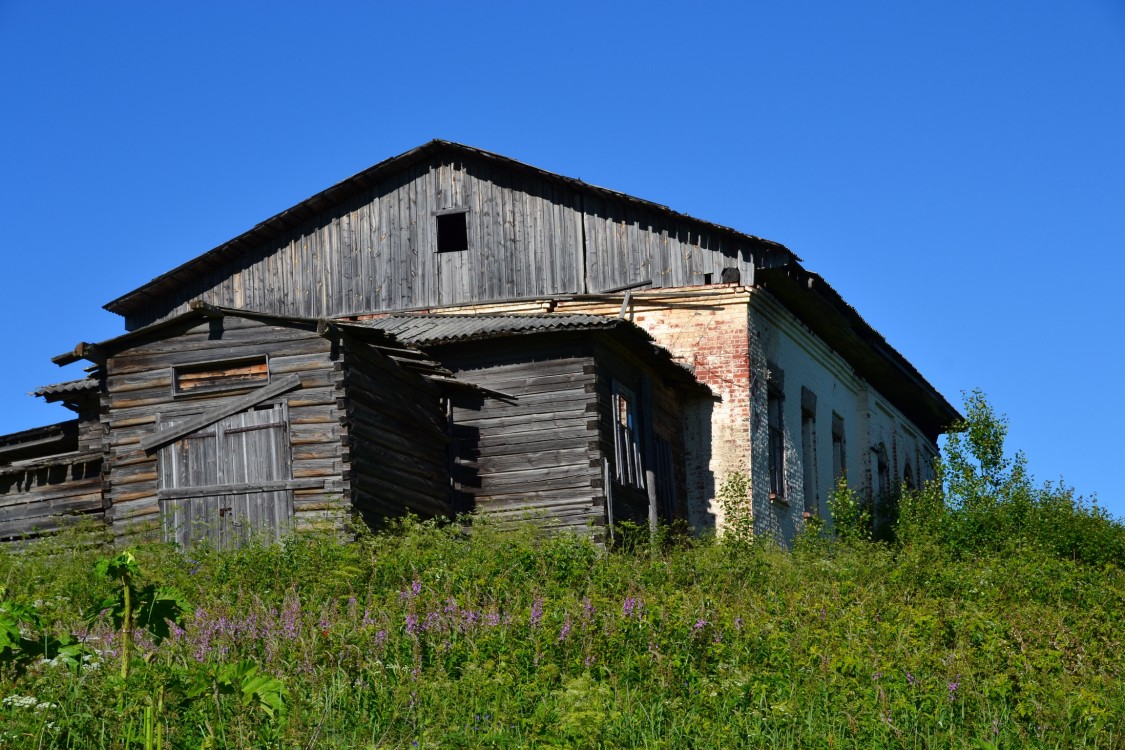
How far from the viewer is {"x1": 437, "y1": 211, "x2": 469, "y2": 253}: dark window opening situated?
21875 millimetres

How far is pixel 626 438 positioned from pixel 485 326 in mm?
2561

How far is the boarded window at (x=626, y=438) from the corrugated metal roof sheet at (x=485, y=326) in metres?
1.26

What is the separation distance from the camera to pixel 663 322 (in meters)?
20.7

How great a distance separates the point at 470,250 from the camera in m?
21.5

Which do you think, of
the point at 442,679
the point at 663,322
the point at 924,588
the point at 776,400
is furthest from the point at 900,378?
the point at 442,679

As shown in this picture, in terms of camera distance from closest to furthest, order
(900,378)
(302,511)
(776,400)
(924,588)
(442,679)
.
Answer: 1. (442,679)
2. (924,588)
3. (302,511)
4. (776,400)
5. (900,378)

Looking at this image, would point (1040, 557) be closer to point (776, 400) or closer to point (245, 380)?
point (776, 400)

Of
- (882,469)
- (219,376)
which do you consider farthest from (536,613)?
(882,469)

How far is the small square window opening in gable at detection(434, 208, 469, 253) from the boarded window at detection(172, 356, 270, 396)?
6.28m

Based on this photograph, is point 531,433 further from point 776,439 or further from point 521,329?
point 776,439

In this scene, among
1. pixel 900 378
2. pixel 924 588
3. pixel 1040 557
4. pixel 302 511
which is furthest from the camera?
pixel 900 378

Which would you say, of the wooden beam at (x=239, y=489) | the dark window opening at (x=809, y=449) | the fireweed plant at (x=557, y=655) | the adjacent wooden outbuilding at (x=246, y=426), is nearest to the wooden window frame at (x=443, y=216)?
the adjacent wooden outbuilding at (x=246, y=426)

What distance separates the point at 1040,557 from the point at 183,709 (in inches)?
493

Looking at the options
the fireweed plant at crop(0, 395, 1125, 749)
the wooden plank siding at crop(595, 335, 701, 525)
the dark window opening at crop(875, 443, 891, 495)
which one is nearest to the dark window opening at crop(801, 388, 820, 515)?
the wooden plank siding at crop(595, 335, 701, 525)
